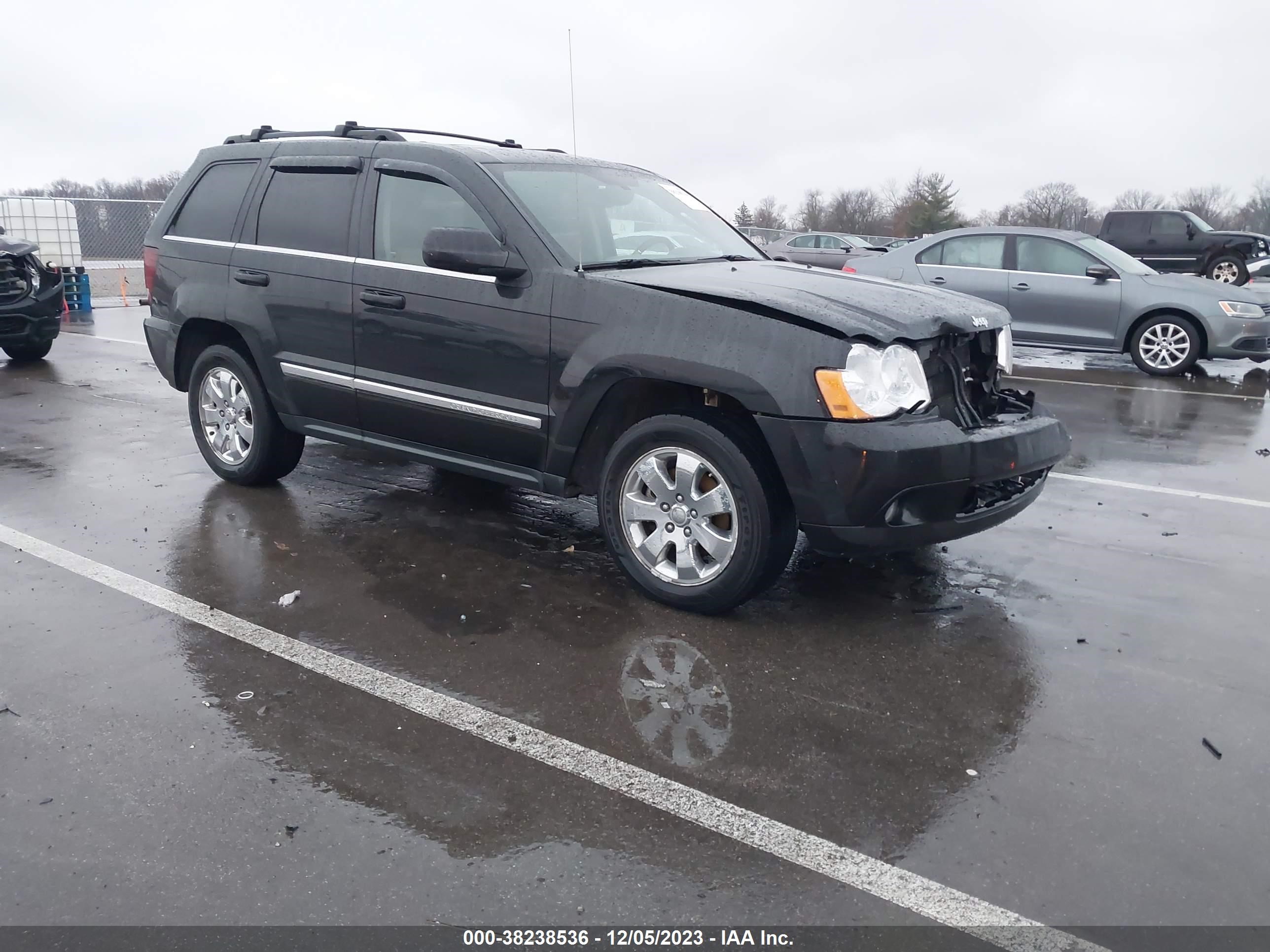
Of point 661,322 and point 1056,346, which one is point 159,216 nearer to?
point 661,322

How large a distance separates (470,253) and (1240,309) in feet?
33.0

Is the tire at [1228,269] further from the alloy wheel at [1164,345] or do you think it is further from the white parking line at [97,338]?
the white parking line at [97,338]

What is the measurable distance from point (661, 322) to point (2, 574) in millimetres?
3253

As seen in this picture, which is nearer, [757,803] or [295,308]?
[757,803]

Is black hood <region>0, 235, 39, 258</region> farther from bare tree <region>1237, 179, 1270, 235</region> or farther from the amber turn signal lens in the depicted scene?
bare tree <region>1237, 179, 1270, 235</region>

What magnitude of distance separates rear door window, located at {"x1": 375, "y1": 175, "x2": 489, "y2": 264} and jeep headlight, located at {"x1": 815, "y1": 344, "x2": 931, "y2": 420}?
76.8 inches

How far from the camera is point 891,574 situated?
487 cm

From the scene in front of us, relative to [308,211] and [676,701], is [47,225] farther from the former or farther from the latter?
[676,701]

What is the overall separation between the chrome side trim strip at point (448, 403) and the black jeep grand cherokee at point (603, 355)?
0.04 ft

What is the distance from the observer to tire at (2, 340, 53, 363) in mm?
10984

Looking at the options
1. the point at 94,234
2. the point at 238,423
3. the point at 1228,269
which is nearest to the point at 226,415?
the point at 238,423

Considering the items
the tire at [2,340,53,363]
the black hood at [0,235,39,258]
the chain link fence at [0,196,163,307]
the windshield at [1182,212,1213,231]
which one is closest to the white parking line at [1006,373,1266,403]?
the tire at [2,340,53,363]
